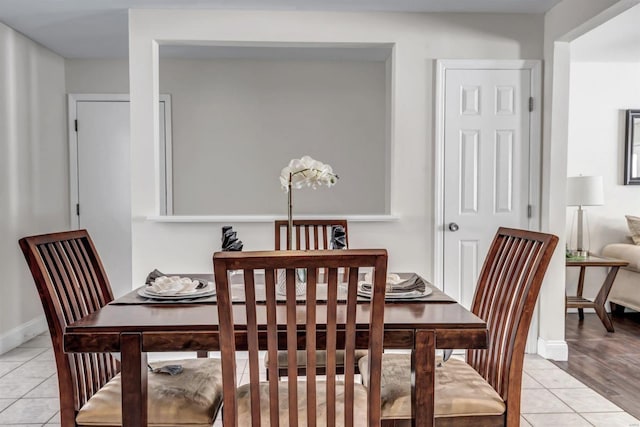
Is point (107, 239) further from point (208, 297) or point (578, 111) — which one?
point (578, 111)

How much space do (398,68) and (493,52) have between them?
2.18 feet

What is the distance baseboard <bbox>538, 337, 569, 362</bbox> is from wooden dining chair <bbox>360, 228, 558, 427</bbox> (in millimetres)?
1816

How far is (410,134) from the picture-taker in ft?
11.8

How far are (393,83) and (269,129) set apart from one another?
1656mm

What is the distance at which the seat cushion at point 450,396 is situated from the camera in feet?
5.61

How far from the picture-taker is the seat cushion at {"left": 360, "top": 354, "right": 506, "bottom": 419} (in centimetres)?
171

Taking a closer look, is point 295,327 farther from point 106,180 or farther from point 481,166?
point 106,180

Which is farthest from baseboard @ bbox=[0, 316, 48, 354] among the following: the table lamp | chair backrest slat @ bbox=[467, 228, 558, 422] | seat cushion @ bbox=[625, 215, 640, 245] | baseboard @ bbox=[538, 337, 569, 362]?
seat cushion @ bbox=[625, 215, 640, 245]

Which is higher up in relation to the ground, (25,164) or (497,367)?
(25,164)

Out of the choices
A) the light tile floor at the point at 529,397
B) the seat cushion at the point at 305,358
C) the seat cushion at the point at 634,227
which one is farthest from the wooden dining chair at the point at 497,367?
the seat cushion at the point at 634,227

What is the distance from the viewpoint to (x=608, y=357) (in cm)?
360

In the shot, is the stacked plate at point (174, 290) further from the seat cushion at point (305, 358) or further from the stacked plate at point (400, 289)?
the stacked plate at point (400, 289)

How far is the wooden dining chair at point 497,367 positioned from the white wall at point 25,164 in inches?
121

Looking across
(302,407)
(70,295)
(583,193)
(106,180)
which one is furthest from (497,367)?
(106,180)
